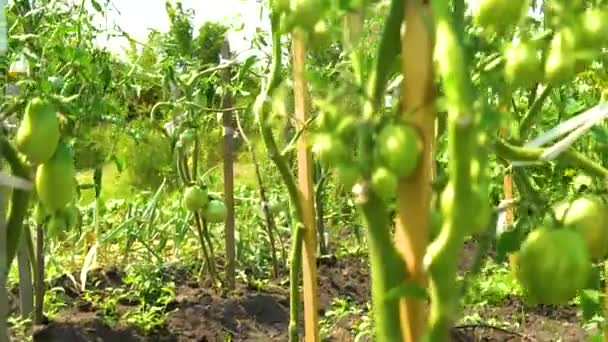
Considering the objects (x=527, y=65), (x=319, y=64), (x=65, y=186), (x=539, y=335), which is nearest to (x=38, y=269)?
(x=319, y=64)

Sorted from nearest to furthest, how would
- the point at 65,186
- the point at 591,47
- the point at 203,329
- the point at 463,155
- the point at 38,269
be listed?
the point at 463,155, the point at 591,47, the point at 65,186, the point at 38,269, the point at 203,329

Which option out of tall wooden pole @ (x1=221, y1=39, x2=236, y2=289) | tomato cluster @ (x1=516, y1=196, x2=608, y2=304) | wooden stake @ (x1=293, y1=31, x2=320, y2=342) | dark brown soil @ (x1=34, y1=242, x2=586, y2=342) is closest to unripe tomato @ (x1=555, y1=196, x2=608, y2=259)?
tomato cluster @ (x1=516, y1=196, x2=608, y2=304)

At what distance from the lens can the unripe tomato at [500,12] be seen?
62cm

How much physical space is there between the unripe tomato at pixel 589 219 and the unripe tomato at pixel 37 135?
1.47 ft

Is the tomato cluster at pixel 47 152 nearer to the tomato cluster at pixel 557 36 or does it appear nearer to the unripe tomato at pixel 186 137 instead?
the tomato cluster at pixel 557 36

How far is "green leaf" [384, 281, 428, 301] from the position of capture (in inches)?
23.0

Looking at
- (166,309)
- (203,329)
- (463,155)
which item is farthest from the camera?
(166,309)

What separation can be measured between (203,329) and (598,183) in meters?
1.89

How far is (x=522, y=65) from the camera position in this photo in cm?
66

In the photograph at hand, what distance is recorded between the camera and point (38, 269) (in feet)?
7.77

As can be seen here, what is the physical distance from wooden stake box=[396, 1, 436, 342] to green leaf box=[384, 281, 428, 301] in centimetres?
2

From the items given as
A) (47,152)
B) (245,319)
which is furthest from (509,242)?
(245,319)

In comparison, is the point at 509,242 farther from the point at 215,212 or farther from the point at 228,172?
the point at 228,172

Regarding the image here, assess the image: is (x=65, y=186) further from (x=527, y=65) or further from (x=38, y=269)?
(x=38, y=269)
